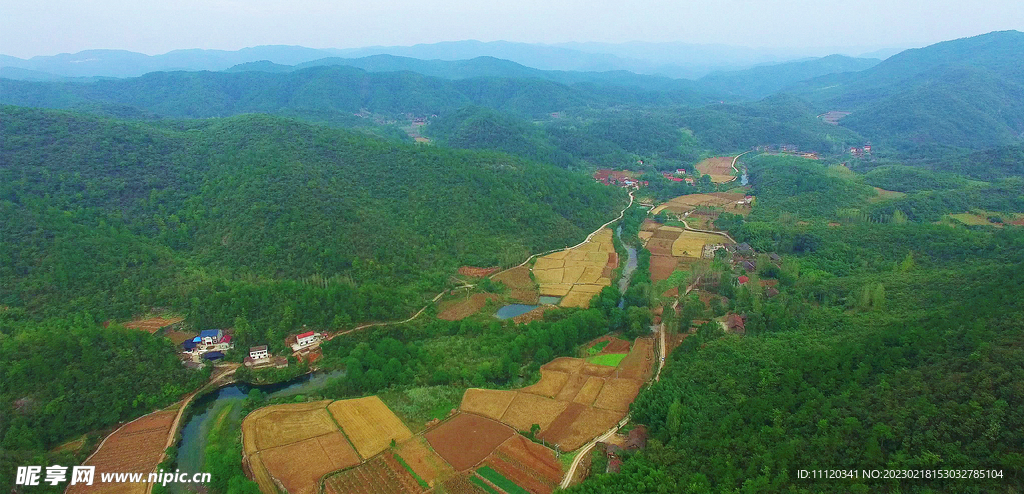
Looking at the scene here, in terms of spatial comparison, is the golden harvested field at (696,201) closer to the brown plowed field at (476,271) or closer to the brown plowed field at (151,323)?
the brown plowed field at (476,271)

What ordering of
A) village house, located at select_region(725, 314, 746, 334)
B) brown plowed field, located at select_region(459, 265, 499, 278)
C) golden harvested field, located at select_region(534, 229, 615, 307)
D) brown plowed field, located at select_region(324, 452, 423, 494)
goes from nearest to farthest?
brown plowed field, located at select_region(324, 452, 423, 494) < village house, located at select_region(725, 314, 746, 334) < golden harvested field, located at select_region(534, 229, 615, 307) < brown plowed field, located at select_region(459, 265, 499, 278)

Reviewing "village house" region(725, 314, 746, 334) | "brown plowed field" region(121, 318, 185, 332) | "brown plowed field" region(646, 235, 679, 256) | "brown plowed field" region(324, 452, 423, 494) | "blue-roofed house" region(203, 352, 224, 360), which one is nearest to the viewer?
"brown plowed field" region(324, 452, 423, 494)

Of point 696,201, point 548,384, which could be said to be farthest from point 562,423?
point 696,201

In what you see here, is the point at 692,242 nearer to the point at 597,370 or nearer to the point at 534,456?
the point at 597,370

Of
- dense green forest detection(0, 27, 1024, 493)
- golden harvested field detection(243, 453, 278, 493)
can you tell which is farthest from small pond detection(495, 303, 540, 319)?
golden harvested field detection(243, 453, 278, 493)

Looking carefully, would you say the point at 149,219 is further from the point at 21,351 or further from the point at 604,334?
the point at 604,334

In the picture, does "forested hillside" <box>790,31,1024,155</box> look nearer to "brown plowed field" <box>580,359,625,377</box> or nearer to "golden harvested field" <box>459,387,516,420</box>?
"brown plowed field" <box>580,359,625,377</box>
